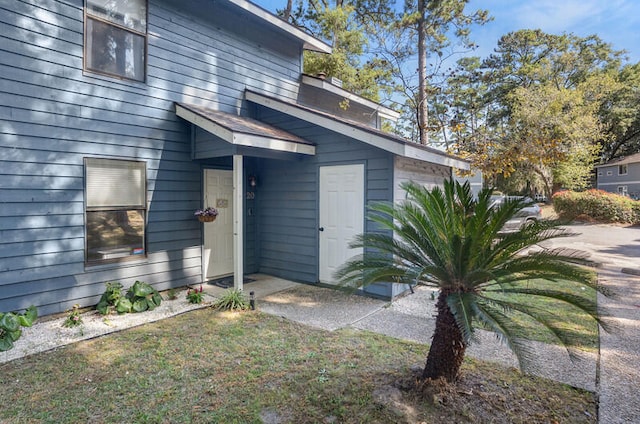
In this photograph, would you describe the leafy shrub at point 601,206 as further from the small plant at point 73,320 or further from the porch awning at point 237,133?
the small plant at point 73,320

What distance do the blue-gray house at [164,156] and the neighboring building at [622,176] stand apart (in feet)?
96.2

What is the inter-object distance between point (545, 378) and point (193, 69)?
649cm

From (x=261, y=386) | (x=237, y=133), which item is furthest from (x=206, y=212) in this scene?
(x=261, y=386)

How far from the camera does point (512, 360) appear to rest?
3.62 m

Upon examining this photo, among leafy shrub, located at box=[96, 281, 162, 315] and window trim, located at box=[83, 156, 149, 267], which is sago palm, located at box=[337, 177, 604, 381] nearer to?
leafy shrub, located at box=[96, 281, 162, 315]

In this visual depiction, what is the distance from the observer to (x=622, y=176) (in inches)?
1136

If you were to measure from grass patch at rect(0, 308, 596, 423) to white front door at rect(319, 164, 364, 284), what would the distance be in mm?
2199

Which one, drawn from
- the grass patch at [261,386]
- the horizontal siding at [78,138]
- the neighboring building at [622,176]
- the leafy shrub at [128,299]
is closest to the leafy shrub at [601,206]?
the neighboring building at [622,176]

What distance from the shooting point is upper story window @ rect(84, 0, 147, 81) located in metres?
4.97

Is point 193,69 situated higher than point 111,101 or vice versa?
point 193,69

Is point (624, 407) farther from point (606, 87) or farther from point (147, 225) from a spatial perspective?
point (606, 87)

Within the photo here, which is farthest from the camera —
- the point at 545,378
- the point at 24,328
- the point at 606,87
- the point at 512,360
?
the point at 606,87

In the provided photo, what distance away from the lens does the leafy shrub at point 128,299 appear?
4.93 m

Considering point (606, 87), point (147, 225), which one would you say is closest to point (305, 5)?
point (147, 225)
